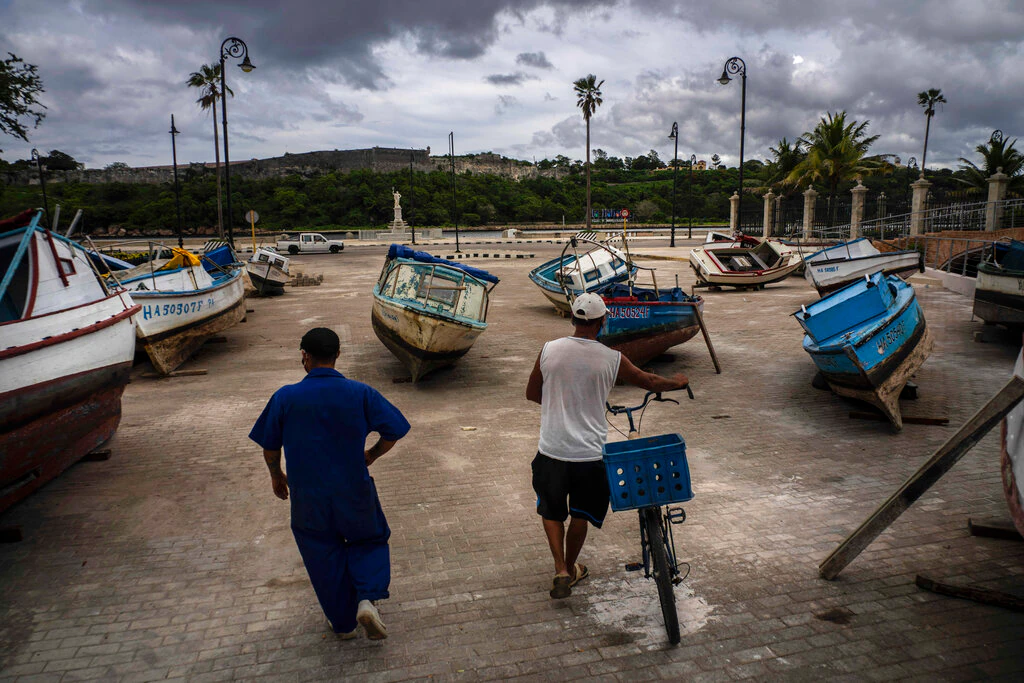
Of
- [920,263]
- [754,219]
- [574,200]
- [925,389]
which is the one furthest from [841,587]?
[574,200]

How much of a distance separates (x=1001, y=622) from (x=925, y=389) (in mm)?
5804

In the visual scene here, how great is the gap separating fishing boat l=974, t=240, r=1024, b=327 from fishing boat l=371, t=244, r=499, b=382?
27.4 ft

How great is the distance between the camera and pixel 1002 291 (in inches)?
411

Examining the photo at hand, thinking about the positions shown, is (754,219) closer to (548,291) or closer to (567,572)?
(548,291)

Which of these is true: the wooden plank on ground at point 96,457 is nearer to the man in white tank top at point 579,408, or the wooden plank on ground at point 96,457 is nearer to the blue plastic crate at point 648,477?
the man in white tank top at point 579,408

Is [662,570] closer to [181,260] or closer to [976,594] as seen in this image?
[976,594]

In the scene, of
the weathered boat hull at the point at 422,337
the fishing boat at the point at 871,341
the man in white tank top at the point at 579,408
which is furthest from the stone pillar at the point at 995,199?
the man in white tank top at the point at 579,408

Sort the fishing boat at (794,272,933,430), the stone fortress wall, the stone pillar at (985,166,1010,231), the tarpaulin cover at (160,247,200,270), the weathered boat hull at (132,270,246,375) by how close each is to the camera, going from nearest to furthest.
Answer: the fishing boat at (794,272,933,430), the weathered boat hull at (132,270,246,375), the tarpaulin cover at (160,247,200,270), the stone pillar at (985,166,1010,231), the stone fortress wall

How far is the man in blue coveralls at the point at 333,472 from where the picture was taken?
3354 mm

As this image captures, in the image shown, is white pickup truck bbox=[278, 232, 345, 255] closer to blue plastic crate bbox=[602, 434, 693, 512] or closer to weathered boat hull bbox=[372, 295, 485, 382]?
weathered boat hull bbox=[372, 295, 485, 382]

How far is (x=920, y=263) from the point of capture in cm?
1648

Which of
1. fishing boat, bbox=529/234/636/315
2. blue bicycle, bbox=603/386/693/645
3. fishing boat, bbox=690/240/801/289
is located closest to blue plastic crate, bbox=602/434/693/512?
blue bicycle, bbox=603/386/693/645

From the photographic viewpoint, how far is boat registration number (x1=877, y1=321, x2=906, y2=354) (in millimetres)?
7270

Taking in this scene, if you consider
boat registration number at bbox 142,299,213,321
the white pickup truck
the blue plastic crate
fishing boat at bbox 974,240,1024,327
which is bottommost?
the blue plastic crate
